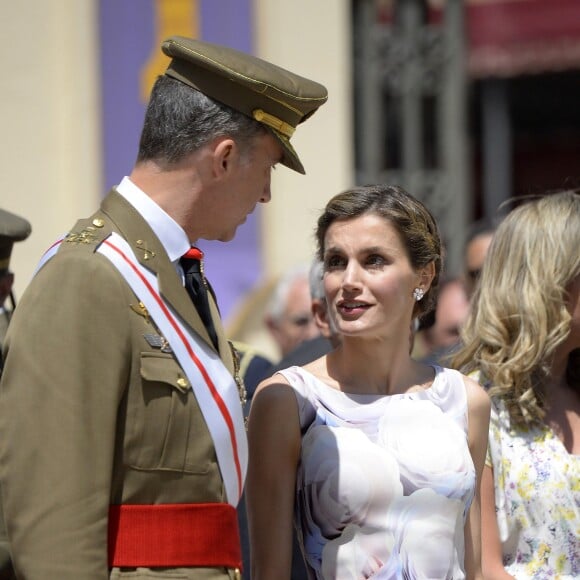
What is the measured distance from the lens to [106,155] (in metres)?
7.35

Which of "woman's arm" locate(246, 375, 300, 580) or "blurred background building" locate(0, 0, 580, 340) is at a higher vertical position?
"blurred background building" locate(0, 0, 580, 340)

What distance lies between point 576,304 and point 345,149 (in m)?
4.28

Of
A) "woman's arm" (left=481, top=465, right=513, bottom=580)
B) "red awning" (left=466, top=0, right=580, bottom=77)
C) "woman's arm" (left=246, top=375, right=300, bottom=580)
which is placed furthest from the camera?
"red awning" (left=466, top=0, right=580, bottom=77)

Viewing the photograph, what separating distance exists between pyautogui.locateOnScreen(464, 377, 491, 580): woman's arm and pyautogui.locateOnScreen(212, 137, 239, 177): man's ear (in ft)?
2.93

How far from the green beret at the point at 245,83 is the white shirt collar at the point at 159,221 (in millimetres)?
233

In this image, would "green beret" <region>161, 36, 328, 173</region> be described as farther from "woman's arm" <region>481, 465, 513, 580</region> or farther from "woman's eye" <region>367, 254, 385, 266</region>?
"woman's arm" <region>481, 465, 513, 580</region>

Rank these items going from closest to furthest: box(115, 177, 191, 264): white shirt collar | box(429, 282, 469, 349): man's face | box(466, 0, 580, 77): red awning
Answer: box(115, 177, 191, 264): white shirt collar, box(429, 282, 469, 349): man's face, box(466, 0, 580, 77): red awning

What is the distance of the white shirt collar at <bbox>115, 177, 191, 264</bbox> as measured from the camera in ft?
7.21

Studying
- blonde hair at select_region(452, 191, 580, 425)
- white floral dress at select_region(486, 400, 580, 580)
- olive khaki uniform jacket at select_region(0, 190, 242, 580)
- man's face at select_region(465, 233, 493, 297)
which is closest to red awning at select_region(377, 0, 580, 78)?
man's face at select_region(465, 233, 493, 297)

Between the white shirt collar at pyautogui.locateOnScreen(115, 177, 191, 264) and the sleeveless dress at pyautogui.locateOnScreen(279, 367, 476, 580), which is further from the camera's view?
the sleeveless dress at pyautogui.locateOnScreen(279, 367, 476, 580)

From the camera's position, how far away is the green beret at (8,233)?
308 centimetres

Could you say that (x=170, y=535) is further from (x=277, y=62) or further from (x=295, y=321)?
(x=277, y=62)

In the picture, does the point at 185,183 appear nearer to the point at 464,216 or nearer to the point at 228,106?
the point at 228,106

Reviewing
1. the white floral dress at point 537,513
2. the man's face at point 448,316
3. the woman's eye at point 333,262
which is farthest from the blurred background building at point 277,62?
the woman's eye at point 333,262
